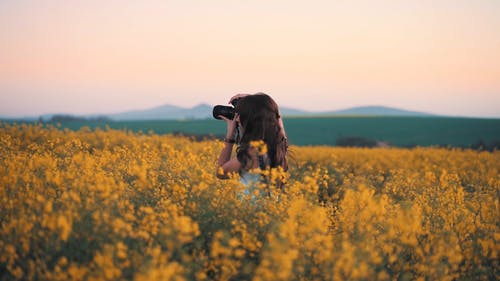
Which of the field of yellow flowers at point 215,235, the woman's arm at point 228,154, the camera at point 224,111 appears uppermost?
the camera at point 224,111

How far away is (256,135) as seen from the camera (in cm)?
440

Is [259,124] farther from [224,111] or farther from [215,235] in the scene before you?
[215,235]

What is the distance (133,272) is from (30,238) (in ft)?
2.97

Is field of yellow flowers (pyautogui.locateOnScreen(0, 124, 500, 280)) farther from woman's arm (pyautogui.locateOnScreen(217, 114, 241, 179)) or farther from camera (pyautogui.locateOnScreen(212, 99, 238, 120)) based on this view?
camera (pyautogui.locateOnScreen(212, 99, 238, 120))

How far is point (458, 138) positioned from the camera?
51.2 meters

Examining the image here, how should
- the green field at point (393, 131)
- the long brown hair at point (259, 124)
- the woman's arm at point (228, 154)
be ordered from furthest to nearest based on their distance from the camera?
the green field at point (393, 131) → the woman's arm at point (228, 154) → the long brown hair at point (259, 124)

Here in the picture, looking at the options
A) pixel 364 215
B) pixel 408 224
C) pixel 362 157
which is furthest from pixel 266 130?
pixel 362 157

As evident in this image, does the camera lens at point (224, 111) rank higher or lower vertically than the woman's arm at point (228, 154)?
higher

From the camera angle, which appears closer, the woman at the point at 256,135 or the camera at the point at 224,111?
the woman at the point at 256,135

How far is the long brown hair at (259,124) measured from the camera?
4.39 m

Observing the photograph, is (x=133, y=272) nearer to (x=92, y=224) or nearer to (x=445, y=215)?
(x=92, y=224)

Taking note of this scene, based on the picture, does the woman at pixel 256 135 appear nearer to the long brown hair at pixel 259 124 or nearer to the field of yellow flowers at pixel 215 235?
the long brown hair at pixel 259 124

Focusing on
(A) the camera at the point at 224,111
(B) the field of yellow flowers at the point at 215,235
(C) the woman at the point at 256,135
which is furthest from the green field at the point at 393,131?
(B) the field of yellow flowers at the point at 215,235

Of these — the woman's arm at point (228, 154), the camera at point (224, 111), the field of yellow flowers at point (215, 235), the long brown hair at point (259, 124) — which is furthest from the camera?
the camera at point (224, 111)
